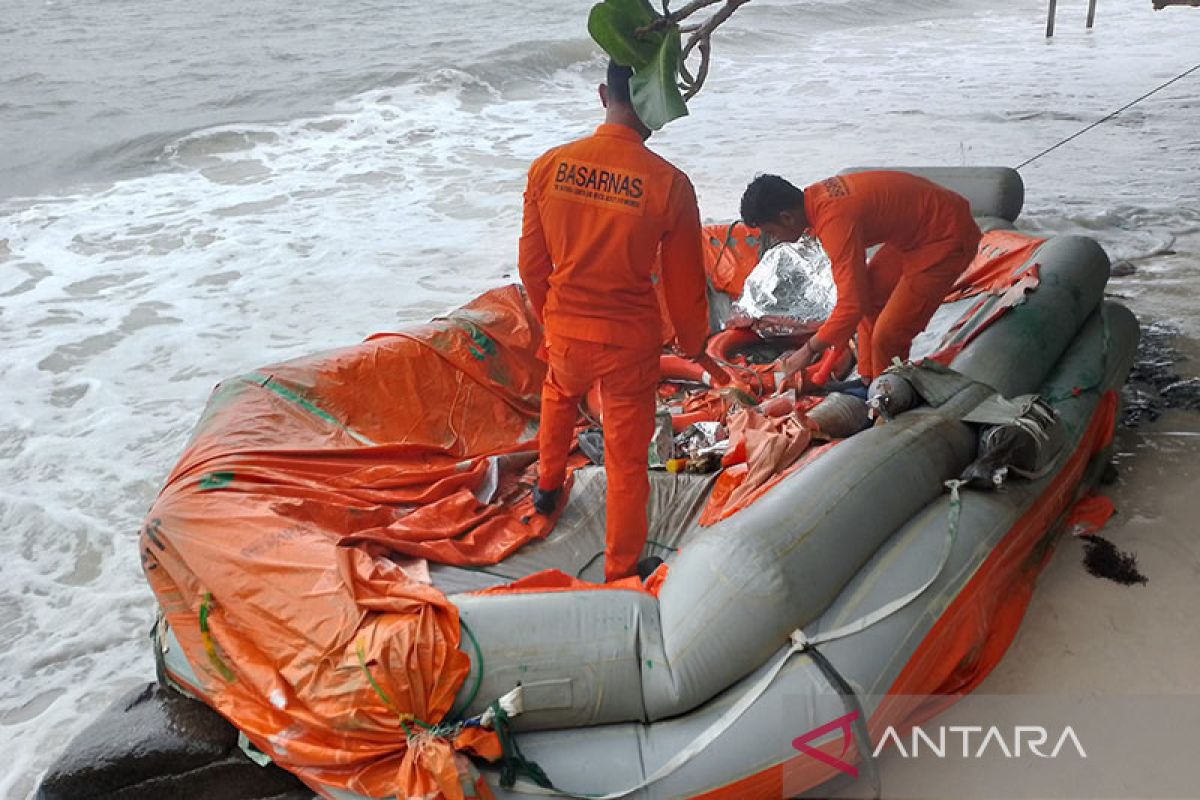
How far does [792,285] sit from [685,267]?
179cm

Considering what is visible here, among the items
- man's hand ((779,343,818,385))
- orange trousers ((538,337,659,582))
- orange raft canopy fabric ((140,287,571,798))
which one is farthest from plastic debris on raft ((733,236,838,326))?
orange trousers ((538,337,659,582))

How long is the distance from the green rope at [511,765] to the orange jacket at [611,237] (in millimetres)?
1125

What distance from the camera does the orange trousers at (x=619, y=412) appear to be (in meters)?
2.75

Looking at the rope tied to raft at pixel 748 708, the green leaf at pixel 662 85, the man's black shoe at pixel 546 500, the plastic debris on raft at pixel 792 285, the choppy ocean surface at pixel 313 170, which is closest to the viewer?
the rope tied to raft at pixel 748 708

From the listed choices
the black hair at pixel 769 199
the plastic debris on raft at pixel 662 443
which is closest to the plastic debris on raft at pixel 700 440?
the plastic debris on raft at pixel 662 443

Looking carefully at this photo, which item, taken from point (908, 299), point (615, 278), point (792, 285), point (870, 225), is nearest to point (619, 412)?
point (615, 278)

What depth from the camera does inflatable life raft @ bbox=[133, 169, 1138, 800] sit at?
6.65 feet

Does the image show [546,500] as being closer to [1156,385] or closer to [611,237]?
[611,237]

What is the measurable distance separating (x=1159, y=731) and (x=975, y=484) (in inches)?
28.4

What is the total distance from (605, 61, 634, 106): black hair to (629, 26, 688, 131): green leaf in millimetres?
185

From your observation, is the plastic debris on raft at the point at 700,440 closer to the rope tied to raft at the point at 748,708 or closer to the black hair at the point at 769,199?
the black hair at the point at 769,199

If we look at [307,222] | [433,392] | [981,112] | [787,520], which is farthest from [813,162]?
[787,520]

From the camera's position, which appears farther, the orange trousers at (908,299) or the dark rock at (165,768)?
the orange trousers at (908,299)

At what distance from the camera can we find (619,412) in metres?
2.77
